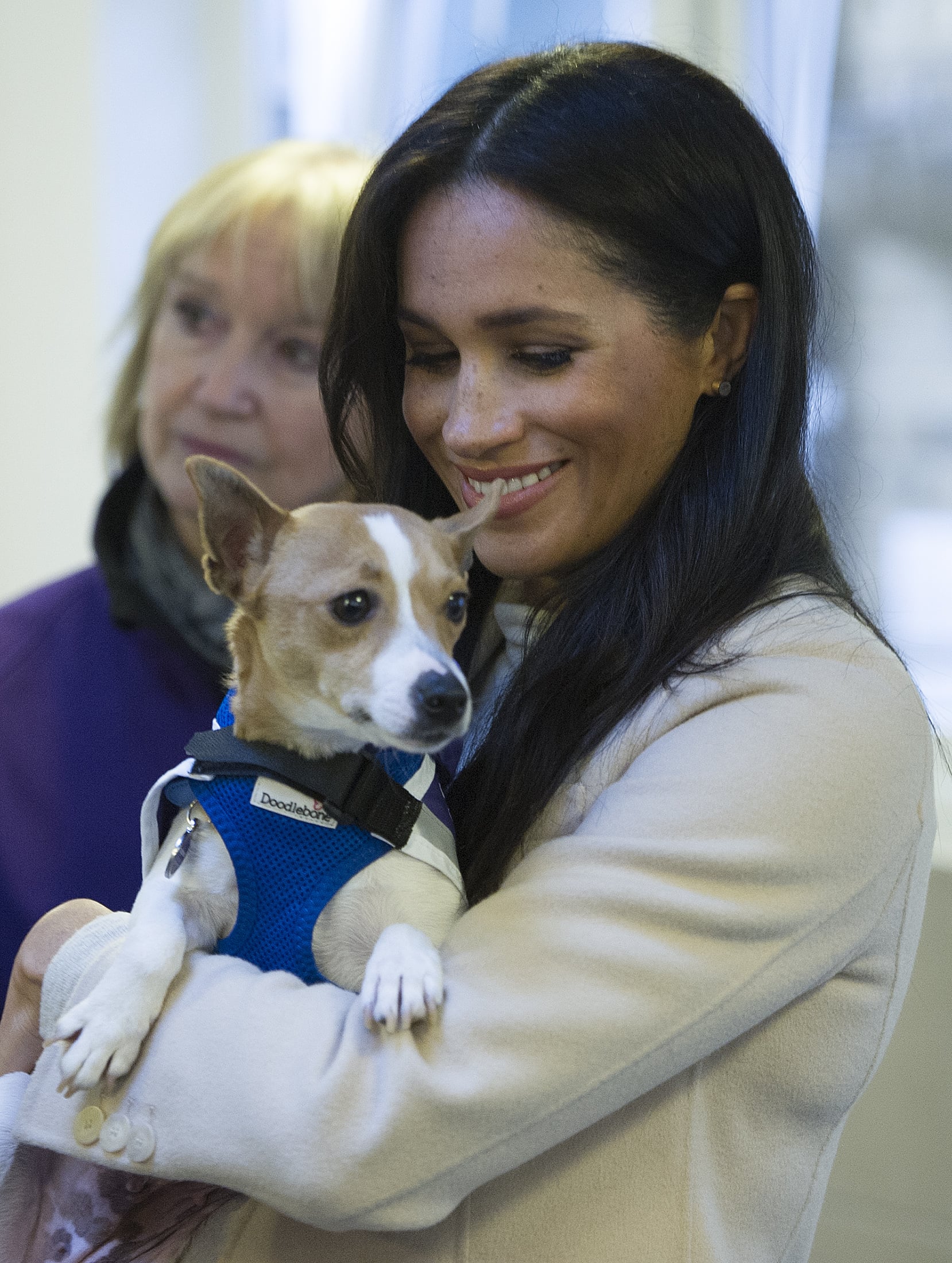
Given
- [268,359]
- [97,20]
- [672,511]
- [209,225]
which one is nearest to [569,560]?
[672,511]

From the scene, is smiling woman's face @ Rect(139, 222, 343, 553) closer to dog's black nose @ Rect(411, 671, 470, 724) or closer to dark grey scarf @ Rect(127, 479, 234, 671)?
dark grey scarf @ Rect(127, 479, 234, 671)

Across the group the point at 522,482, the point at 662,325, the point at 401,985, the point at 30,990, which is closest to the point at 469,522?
the point at 522,482

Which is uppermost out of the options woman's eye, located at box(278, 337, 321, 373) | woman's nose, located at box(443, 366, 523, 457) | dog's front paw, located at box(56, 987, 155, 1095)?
woman's nose, located at box(443, 366, 523, 457)

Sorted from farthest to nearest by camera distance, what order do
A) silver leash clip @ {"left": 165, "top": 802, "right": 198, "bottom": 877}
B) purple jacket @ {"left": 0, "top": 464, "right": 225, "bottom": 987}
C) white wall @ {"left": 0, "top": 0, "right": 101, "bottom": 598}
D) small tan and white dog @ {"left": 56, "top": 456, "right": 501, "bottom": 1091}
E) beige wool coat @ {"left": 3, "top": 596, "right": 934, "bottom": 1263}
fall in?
white wall @ {"left": 0, "top": 0, "right": 101, "bottom": 598}
purple jacket @ {"left": 0, "top": 464, "right": 225, "bottom": 987}
silver leash clip @ {"left": 165, "top": 802, "right": 198, "bottom": 877}
small tan and white dog @ {"left": 56, "top": 456, "right": 501, "bottom": 1091}
beige wool coat @ {"left": 3, "top": 596, "right": 934, "bottom": 1263}

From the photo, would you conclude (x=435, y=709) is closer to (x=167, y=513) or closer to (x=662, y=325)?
(x=662, y=325)

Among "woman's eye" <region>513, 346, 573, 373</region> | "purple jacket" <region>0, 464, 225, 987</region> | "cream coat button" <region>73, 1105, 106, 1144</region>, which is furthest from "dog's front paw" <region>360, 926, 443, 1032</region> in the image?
"purple jacket" <region>0, 464, 225, 987</region>

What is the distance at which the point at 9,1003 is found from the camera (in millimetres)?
1150

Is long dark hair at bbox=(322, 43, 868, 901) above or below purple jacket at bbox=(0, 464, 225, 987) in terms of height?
above

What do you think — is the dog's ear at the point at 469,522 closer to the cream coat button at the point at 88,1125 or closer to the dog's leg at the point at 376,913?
the dog's leg at the point at 376,913

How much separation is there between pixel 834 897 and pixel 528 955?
0.79 feet

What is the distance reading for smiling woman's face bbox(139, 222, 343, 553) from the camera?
1.99 m

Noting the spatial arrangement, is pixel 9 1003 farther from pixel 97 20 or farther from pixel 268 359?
pixel 97 20

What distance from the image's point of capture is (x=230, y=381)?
6.55 feet

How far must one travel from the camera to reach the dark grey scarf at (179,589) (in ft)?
→ 6.33
